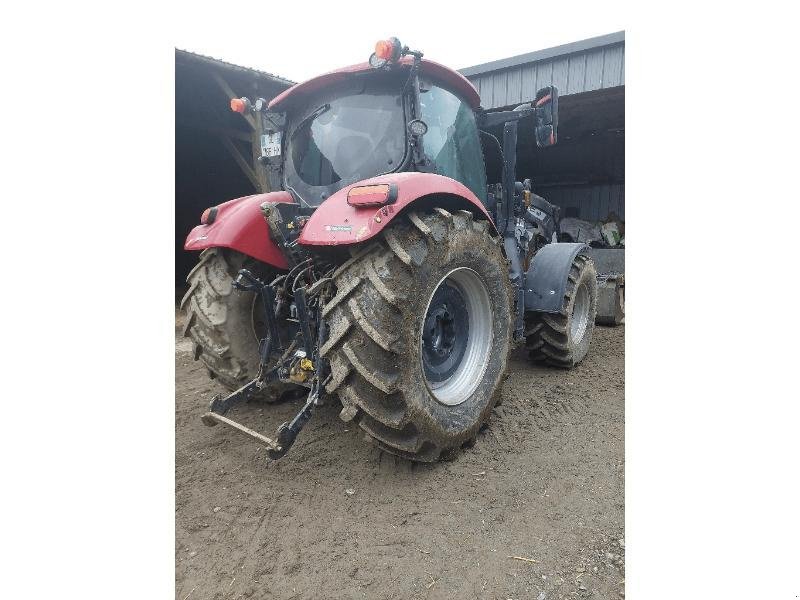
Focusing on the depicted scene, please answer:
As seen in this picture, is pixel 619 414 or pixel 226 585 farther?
pixel 619 414

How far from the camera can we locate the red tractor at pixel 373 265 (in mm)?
2039

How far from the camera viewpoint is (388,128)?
8.69 feet

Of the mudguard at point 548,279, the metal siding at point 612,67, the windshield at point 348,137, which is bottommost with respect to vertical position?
the mudguard at point 548,279

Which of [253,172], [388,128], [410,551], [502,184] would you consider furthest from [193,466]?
[253,172]

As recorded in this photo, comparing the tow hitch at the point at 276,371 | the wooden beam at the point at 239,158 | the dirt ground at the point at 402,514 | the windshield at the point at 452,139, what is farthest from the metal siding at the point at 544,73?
the tow hitch at the point at 276,371

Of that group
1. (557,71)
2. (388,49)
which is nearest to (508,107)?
(557,71)

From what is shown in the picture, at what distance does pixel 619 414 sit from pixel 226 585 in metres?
2.54

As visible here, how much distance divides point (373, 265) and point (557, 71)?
15.8 ft

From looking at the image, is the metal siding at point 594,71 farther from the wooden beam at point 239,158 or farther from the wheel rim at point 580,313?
the wooden beam at point 239,158

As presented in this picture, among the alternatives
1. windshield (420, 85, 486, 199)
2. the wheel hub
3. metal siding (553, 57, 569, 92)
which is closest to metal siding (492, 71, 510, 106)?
metal siding (553, 57, 569, 92)

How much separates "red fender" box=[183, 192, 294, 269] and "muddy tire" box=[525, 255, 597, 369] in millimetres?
2143

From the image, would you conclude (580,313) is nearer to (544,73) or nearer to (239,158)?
(544,73)

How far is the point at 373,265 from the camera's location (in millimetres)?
2051

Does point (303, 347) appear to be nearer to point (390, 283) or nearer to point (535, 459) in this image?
point (390, 283)
